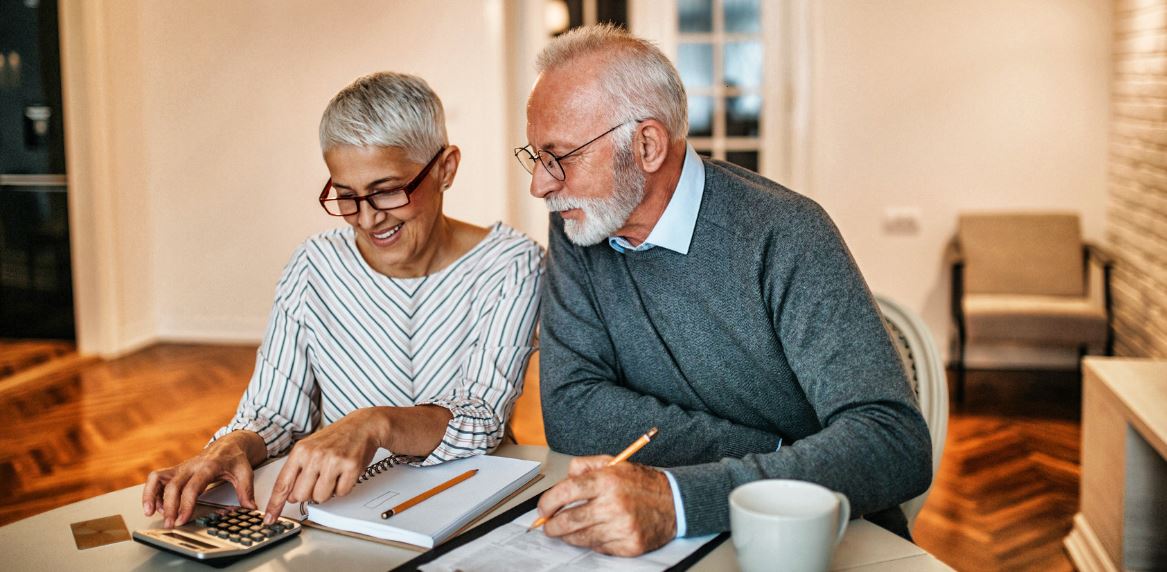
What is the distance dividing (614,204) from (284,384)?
66cm

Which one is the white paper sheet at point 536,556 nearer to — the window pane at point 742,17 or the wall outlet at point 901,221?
the wall outlet at point 901,221

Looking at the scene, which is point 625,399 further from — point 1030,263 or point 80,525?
point 1030,263

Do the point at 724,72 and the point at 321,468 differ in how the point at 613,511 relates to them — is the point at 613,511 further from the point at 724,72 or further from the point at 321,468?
the point at 724,72

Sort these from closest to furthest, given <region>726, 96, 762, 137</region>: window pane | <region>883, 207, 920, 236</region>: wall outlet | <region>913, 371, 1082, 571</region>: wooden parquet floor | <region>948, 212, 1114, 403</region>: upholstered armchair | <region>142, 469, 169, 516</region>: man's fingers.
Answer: <region>142, 469, 169, 516</region>: man's fingers, <region>913, 371, 1082, 571</region>: wooden parquet floor, <region>948, 212, 1114, 403</region>: upholstered armchair, <region>883, 207, 920, 236</region>: wall outlet, <region>726, 96, 762, 137</region>: window pane

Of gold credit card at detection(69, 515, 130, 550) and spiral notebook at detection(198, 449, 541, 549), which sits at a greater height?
spiral notebook at detection(198, 449, 541, 549)

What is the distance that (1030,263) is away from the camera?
5.35 m

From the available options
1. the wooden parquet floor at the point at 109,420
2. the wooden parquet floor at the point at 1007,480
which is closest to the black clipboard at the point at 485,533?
the wooden parquet floor at the point at 1007,480

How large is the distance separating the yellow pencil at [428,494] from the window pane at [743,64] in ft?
17.9

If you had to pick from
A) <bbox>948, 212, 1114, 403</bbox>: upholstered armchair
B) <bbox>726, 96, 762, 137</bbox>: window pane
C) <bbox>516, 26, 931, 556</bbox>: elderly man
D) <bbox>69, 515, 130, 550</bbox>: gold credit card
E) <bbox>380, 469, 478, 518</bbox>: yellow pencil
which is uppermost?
<bbox>726, 96, 762, 137</bbox>: window pane

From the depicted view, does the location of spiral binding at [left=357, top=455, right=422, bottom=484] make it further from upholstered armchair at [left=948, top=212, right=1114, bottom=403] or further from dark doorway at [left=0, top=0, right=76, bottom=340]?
dark doorway at [left=0, top=0, right=76, bottom=340]

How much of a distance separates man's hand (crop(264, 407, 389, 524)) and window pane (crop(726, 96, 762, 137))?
546 centimetres

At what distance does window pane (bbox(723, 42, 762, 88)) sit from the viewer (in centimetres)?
643

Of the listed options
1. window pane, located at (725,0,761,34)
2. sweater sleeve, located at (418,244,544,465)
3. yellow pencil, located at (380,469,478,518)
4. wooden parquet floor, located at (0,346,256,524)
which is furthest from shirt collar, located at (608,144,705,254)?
window pane, located at (725,0,761,34)

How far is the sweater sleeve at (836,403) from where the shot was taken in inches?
48.3
